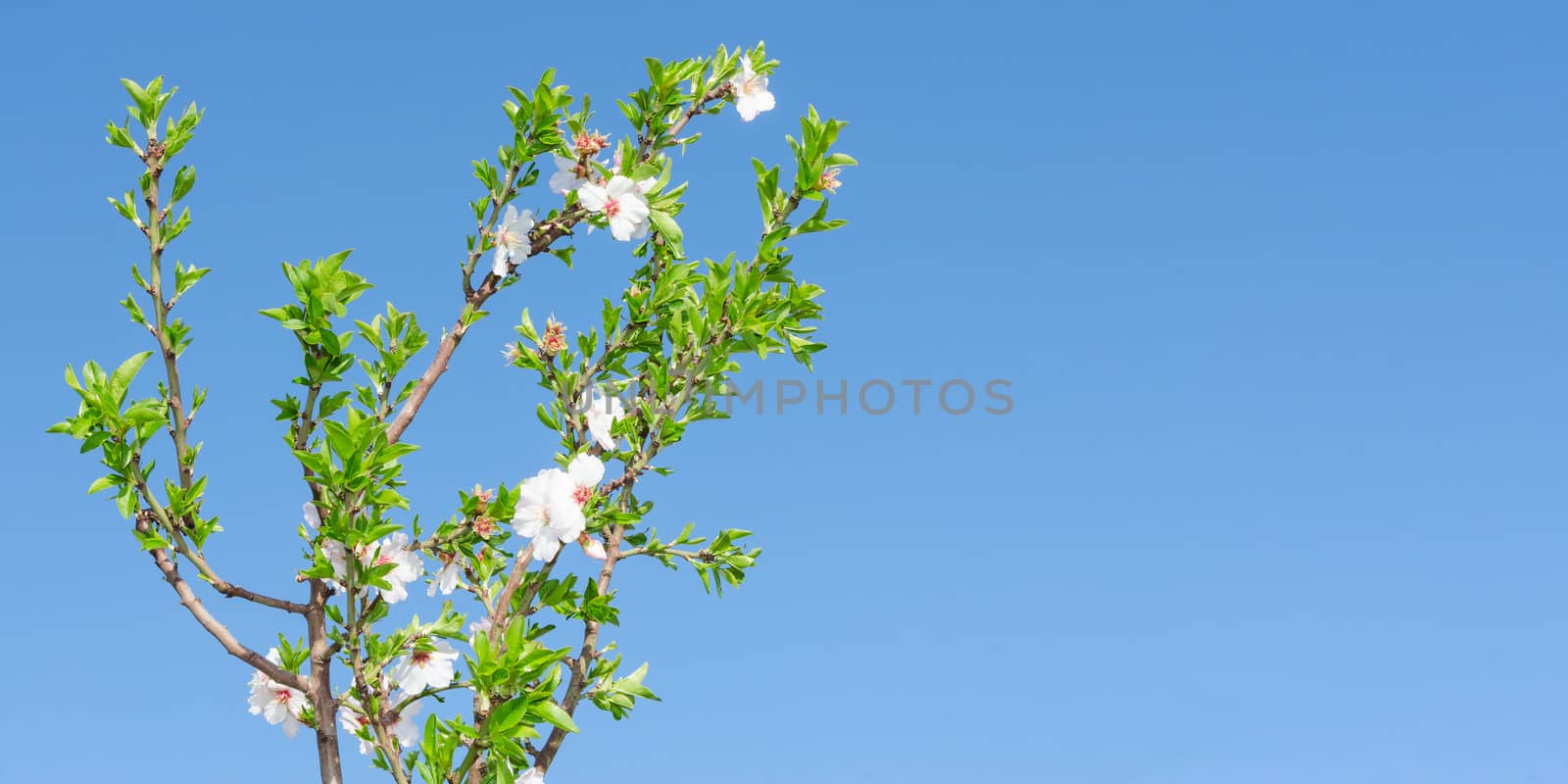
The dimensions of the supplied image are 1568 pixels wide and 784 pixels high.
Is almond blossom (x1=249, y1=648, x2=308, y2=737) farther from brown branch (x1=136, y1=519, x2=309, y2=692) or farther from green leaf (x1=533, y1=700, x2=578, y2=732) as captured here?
green leaf (x1=533, y1=700, x2=578, y2=732)

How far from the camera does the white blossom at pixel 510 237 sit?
13.3 ft

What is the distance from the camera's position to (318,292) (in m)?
3.61

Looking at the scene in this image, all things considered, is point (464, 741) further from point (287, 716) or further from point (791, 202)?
point (791, 202)

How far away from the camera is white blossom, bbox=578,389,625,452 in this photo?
12.9ft

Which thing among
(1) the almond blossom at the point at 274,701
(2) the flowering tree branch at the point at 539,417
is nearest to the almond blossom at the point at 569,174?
(2) the flowering tree branch at the point at 539,417

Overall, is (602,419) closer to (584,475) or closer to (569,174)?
(584,475)

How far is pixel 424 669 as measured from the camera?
381 cm

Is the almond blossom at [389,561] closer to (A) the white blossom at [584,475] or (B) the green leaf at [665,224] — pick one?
(A) the white blossom at [584,475]

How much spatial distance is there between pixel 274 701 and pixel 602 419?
139cm

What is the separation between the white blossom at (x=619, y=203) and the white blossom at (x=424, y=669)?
1.43 m

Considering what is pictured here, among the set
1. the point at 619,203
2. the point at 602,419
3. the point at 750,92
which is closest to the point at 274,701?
the point at 602,419

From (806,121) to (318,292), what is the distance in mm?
1584

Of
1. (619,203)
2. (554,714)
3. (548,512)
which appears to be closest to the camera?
(554,714)

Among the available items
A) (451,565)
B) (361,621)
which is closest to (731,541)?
(451,565)
